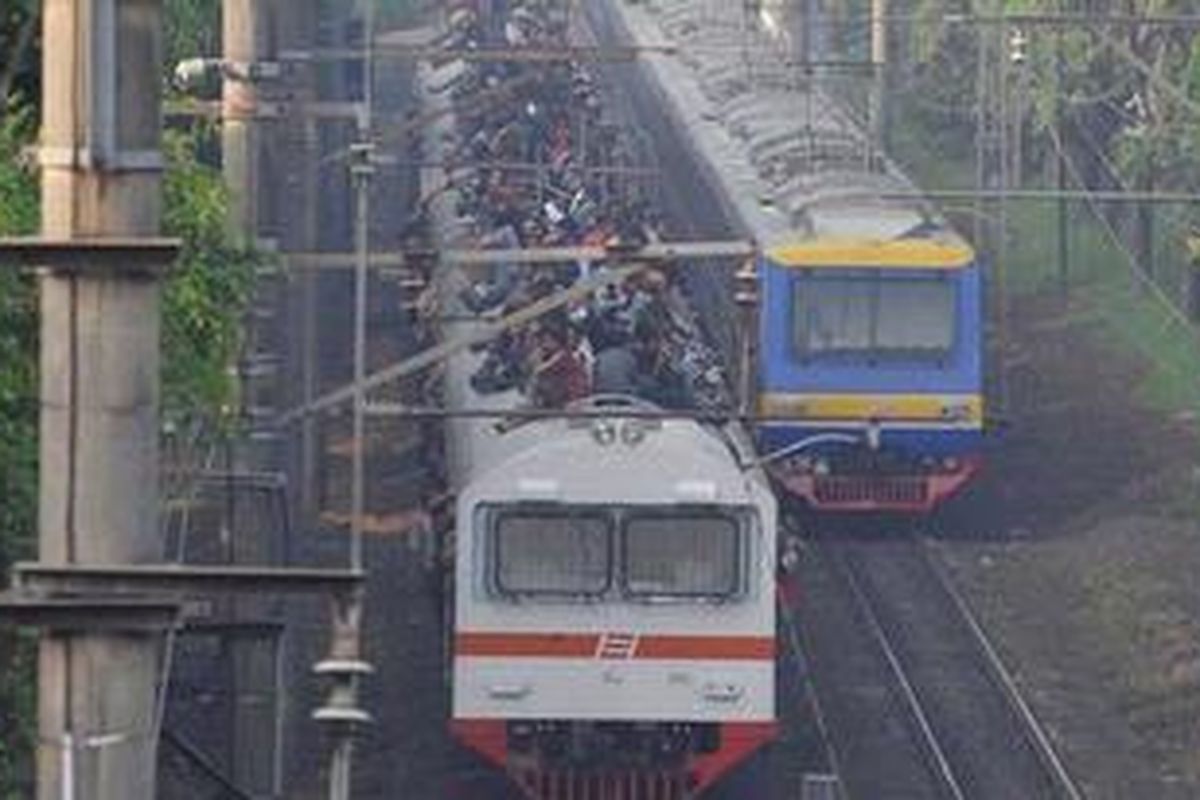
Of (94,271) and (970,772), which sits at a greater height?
(94,271)

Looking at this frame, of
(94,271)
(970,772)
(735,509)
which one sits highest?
(94,271)

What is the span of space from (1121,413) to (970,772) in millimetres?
11522

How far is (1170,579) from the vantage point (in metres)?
24.0

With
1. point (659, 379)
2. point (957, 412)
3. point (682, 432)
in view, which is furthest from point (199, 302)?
point (957, 412)

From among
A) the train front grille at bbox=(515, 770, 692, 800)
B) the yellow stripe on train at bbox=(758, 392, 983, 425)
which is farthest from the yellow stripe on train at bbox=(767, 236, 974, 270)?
the train front grille at bbox=(515, 770, 692, 800)

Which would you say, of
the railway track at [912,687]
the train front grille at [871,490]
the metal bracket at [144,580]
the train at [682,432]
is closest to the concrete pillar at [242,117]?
the train at [682,432]

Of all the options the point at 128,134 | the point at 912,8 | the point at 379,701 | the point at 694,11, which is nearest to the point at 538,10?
the point at 694,11

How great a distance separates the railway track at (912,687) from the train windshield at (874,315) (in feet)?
4.47

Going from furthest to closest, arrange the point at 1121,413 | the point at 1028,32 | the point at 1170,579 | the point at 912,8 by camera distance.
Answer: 1. the point at 912,8
2. the point at 1028,32
3. the point at 1121,413
4. the point at 1170,579

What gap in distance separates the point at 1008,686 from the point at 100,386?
1423 cm

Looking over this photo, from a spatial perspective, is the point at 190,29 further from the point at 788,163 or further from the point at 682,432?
the point at 788,163

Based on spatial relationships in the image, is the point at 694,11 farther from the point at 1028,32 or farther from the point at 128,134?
the point at 128,134

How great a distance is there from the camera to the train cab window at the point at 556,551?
663 inches

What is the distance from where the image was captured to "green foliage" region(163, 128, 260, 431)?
12773 millimetres
